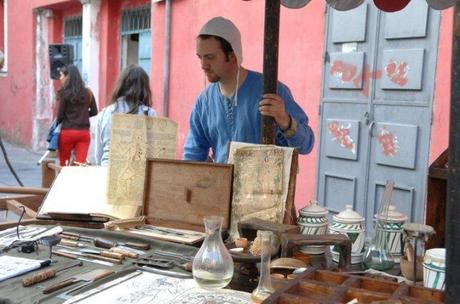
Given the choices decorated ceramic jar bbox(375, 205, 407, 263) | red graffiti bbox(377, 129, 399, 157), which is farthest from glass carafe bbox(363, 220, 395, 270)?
red graffiti bbox(377, 129, 399, 157)

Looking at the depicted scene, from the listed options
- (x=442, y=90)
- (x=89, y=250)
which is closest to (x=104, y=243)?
(x=89, y=250)

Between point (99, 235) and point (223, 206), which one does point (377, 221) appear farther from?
point (99, 235)

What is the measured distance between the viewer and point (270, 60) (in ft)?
7.38

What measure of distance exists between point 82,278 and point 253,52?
4.28 m

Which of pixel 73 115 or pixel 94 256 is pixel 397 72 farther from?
pixel 73 115

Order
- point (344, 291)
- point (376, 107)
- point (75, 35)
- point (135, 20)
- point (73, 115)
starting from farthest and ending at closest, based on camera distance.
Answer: point (75, 35) < point (135, 20) < point (73, 115) < point (376, 107) < point (344, 291)

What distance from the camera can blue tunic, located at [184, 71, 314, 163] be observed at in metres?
2.50

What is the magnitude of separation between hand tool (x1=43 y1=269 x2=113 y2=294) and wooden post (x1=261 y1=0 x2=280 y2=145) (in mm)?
909

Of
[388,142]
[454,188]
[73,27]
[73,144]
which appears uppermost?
[73,27]

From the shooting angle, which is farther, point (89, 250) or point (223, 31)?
point (223, 31)

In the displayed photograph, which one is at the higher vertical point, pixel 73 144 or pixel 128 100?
pixel 128 100

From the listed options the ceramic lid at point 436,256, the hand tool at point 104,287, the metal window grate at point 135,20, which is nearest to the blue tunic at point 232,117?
the hand tool at point 104,287

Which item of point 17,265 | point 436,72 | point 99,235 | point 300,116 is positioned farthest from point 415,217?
point 17,265

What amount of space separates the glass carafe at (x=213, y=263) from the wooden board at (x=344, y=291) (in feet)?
0.85
